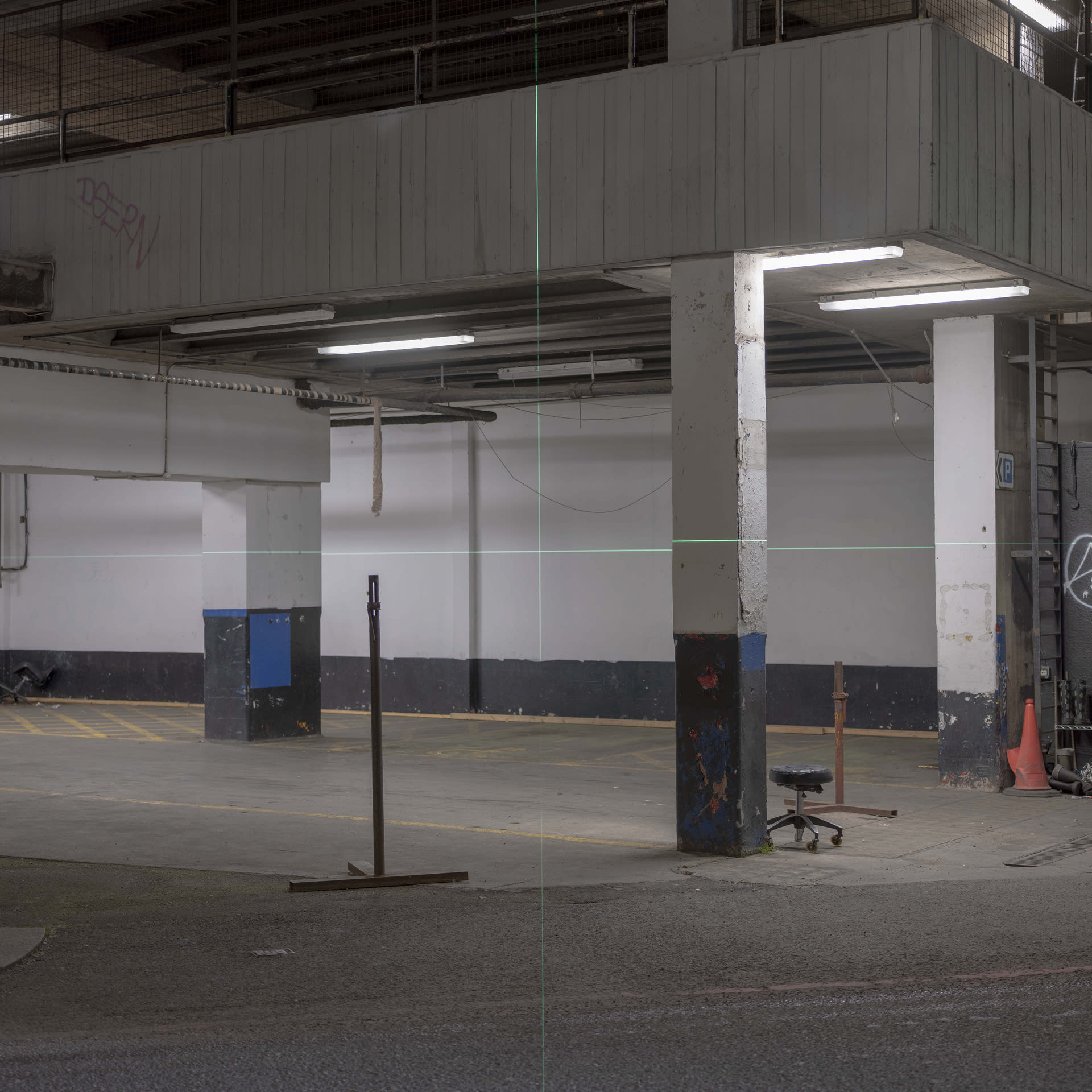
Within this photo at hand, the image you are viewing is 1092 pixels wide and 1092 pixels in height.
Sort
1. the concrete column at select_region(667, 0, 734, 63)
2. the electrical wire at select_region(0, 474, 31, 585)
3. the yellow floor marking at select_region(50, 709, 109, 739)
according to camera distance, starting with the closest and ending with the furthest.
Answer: the concrete column at select_region(667, 0, 734, 63) → the yellow floor marking at select_region(50, 709, 109, 739) → the electrical wire at select_region(0, 474, 31, 585)

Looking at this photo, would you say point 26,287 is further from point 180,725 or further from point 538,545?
point 538,545

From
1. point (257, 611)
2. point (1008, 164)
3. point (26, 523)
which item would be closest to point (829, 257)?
point (1008, 164)

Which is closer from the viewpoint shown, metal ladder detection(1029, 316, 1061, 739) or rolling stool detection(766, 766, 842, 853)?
rolling stool detection(766, 766, 842, 853)

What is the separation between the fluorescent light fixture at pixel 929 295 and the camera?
1187 cm

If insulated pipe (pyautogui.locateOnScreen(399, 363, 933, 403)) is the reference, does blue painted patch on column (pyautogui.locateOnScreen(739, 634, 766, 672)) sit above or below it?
below

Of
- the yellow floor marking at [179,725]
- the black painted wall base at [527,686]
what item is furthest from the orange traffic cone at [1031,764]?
the yellow floor marking at [179,725]

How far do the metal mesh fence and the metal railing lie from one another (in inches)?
63.3

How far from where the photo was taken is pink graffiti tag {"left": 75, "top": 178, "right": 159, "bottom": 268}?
1292 centimetres

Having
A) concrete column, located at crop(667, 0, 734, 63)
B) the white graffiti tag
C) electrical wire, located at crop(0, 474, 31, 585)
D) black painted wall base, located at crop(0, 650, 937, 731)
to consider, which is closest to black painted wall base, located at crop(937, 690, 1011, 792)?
the white graffiti tag

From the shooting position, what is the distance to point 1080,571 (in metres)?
14.0

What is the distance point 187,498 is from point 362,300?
12037 millimetres

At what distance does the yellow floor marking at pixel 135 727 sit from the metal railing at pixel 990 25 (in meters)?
11.4

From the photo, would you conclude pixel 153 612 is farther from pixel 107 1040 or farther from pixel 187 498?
pixel 107 1040

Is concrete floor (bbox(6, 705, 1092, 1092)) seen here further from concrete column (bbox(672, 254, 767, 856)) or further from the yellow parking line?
the yellow parking line
